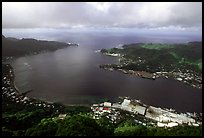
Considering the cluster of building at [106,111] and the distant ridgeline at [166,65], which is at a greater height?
the distant ridgeline at [166,65]

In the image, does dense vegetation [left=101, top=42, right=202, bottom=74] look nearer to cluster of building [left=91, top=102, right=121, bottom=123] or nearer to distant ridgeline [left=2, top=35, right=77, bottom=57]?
cluster of building [left=91, top=102, right=121, bottom=123]

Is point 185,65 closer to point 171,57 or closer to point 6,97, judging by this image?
point 171,57

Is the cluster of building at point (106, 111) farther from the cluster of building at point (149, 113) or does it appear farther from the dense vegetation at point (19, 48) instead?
the dense vegetation at point (19, 48)

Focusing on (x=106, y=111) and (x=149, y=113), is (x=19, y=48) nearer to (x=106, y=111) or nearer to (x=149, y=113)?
(x=106, y=111)

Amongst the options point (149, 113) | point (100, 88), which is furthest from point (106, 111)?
point (100, 88)

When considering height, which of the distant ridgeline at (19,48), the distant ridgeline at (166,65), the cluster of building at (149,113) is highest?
the distant ridgeline at (19,48)

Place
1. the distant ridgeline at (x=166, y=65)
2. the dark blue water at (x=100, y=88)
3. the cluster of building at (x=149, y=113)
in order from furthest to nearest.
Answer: the distant ridgeline at (x=166, y=65) → the dark blue water at (x=100, y=88) → the cluster of building at (x=149, y=113)

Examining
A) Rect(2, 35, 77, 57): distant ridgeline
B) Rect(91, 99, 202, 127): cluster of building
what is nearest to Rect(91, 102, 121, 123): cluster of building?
Rect(91, 99, 202, 127): cluster of building

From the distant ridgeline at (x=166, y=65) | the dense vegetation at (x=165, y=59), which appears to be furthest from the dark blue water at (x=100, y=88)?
the dense vegetation at (x=165, y=59)
